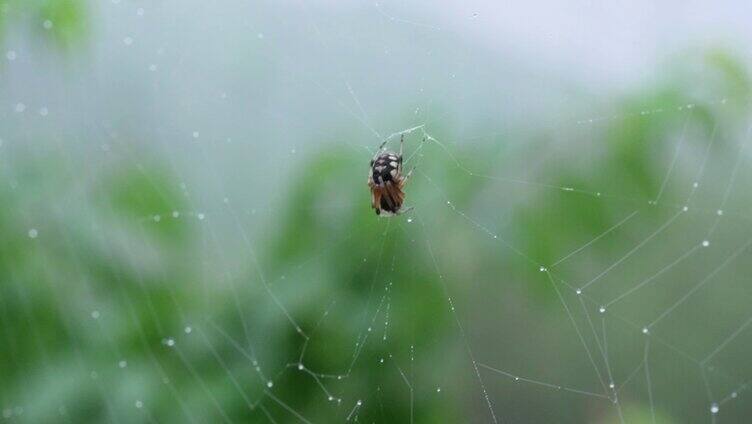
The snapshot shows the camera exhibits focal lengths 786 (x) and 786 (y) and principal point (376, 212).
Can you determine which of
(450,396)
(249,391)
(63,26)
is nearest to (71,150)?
(63,26)

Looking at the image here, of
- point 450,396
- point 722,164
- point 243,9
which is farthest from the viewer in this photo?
point 243,9

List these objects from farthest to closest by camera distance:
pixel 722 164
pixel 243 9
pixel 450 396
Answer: pixel 243 9
pixel 450 396
pixel 722 164

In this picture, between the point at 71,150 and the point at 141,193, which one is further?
the point at 71,150

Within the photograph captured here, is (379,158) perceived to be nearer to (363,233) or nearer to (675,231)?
(363,233)
